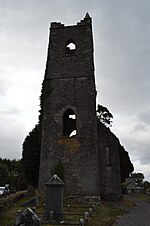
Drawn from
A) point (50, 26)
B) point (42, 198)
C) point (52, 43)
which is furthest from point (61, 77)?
point (42, 198)

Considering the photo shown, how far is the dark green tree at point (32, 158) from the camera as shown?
2645 centimetres

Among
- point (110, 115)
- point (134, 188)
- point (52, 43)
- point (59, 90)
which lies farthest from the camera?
point (134, 188)

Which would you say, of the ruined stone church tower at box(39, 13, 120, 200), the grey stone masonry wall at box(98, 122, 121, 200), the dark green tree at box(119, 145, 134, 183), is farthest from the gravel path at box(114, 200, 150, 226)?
the dark green tree at box(119, 145, 134, 183)

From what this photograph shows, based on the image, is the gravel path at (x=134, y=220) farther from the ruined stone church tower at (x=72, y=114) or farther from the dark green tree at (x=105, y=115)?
the dark green tree at (x=105, y=115)

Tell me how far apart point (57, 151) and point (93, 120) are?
138 inches

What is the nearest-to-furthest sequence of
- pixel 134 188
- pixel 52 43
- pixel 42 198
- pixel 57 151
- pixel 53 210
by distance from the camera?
pixel 53 210
pixel 42 198
pixel 57 151
pixel 52 43
pixel 134 188

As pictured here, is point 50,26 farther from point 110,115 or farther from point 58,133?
point 110,115

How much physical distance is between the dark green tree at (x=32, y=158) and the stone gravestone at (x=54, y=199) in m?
13.9

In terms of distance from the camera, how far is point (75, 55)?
22.4 metres

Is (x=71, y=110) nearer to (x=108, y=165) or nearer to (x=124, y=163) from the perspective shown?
(x=108, y=165)

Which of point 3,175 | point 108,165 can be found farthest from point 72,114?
point 3,175

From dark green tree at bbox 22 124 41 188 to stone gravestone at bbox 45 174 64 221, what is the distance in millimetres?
13904

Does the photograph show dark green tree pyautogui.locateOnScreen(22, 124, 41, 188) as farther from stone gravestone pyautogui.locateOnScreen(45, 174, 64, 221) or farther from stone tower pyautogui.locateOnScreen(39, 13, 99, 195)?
stone gravestone pyautogui.locateOnScreen(45, 174, 64, 221)

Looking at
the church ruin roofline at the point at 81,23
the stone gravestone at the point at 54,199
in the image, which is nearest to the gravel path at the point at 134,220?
the stone gravestone at the point at 54,199
